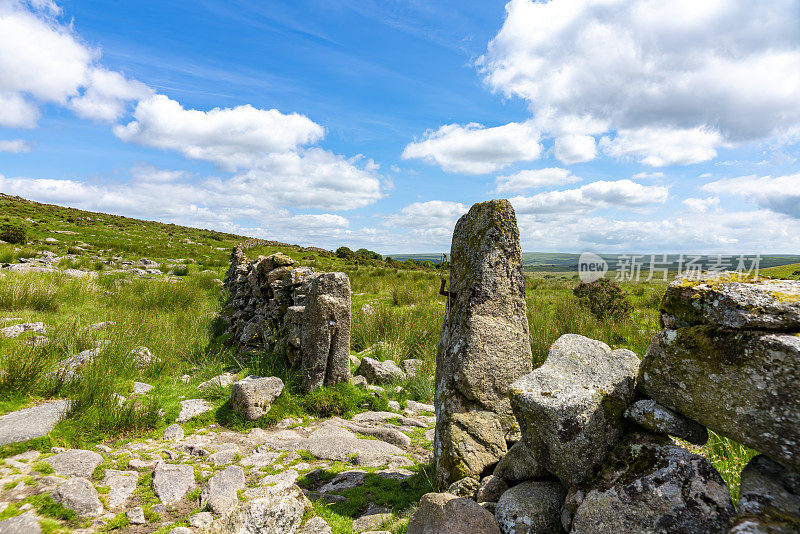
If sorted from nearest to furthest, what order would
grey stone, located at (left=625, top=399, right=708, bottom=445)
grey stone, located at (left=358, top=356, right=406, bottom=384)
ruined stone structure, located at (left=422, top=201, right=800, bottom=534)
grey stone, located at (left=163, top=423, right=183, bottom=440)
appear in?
ruined stone structure, located at (left=422, top=201, right=800, bottom=534), grey stone, located at (left=625, top=399, right=708, bottom=445), grey stone, located at (left=163, top=423, right=183, bottom=440), grey stone, located at (left=358, top=356, right=406, bottom=384)

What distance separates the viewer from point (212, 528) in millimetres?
3648

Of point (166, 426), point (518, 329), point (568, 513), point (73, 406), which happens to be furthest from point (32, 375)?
point (568, 513)

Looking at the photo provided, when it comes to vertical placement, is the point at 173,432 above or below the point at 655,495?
below

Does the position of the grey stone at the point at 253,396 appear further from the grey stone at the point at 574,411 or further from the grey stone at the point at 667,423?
the grey stone at the point at 667,423

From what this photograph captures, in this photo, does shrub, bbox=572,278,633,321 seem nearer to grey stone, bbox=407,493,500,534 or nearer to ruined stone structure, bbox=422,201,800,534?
ruined stone structure, bbox=422,201,800,534

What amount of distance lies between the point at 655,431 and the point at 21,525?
5499 millimetres

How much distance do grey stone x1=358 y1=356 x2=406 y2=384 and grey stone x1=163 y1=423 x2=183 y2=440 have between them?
14.8 feet

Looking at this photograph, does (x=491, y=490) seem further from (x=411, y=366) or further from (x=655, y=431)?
(x=411, y=366)

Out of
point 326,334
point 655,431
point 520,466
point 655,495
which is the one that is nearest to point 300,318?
point 326,334

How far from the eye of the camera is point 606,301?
Result: 52.3ft

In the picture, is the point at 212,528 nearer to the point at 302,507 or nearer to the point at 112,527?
→ the point at 302,507

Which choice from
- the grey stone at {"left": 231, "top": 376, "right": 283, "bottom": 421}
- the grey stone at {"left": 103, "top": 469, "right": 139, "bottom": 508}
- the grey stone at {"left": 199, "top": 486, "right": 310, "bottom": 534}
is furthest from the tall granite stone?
the grey stone at {"left": 231, "top": 376, "right": 283, "bottom": 421}

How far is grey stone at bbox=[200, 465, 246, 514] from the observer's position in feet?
15.0

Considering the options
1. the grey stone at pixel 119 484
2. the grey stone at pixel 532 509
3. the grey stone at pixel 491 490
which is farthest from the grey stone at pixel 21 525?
the grey stone at pixel 532 509
